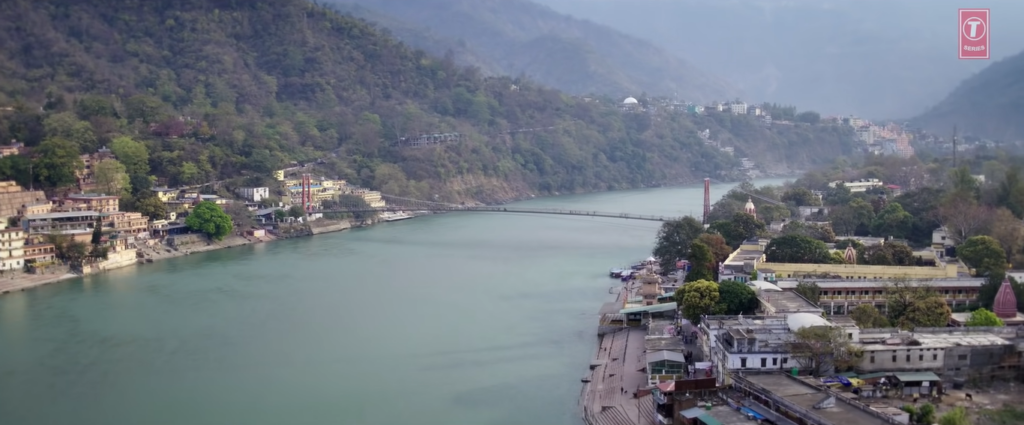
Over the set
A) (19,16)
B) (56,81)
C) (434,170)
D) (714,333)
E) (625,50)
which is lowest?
(714,333)

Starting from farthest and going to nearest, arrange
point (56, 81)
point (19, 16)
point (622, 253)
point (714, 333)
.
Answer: point (19, 16), point (56, 81), point (622, 253), point (714, 333)

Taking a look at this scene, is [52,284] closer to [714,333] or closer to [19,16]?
[714,333]

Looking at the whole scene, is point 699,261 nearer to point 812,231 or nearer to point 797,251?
point 797,251

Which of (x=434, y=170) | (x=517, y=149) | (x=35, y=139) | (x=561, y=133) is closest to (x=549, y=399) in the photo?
(x=35, y=139)

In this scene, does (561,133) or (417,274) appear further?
(561,133)

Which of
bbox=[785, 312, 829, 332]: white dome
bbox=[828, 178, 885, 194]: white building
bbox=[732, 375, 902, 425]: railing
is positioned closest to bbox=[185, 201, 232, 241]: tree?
bbox=[785, 312, 829, 332]: white dome

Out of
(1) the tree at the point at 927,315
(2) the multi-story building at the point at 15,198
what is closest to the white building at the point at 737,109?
(2) the multi-story building at the point at 15,198

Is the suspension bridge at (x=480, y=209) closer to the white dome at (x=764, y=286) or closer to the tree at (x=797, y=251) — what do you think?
the tree at (x=797, y=251)

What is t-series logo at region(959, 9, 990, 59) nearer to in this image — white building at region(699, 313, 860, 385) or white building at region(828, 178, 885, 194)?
white building at region(699, 313, 860, 385)

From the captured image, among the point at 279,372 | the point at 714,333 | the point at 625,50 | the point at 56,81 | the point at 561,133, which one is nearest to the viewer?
the point at 714,333
